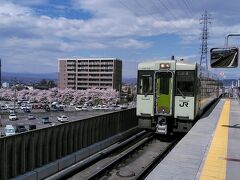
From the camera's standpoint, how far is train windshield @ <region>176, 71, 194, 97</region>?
15547 mm

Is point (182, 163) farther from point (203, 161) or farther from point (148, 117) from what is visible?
point (148, 117)

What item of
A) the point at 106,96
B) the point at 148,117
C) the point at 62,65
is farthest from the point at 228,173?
the point at 62,65

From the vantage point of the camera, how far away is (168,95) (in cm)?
1582

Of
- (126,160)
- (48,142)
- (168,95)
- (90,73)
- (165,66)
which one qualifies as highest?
(90,73)

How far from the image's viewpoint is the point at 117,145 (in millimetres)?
14523

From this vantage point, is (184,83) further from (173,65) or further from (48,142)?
(48,142)

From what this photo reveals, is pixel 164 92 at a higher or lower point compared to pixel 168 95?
higher

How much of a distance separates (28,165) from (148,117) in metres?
8.04

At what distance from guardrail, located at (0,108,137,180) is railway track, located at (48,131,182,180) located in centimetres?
56

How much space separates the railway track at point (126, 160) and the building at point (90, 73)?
525 ft

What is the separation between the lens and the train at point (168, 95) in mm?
15570

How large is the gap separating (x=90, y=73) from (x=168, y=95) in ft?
551

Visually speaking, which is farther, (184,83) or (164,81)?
(164,81)

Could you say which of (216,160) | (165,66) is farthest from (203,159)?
(165,66)
